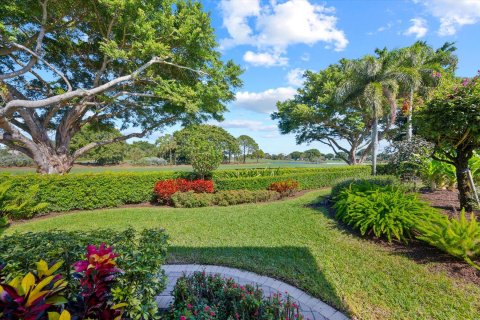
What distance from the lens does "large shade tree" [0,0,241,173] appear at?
28.5 feet

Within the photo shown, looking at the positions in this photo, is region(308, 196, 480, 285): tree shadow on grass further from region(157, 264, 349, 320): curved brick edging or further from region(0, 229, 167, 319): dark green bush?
region(0, 229, 167, 319): dark green bush

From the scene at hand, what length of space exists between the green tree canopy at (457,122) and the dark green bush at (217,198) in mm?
5961

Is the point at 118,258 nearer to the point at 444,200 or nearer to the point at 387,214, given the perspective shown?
the point at 387,214

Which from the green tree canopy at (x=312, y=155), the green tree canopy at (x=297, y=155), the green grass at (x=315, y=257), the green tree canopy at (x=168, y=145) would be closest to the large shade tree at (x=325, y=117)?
the green grass at (x=315, y=257)

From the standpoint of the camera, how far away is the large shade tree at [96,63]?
8.67 metres

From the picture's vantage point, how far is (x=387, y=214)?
14.7 feet

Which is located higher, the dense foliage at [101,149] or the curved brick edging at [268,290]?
the dense foliage at [101,149]

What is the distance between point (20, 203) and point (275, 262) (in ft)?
27.1

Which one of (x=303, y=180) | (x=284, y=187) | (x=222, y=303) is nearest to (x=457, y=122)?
(x=222, y=303)

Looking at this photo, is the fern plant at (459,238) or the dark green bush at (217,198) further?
the dark green bush at (217,198)

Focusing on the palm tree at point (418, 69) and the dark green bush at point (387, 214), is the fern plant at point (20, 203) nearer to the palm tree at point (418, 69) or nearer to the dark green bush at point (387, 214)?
the dark green bush at point (387, 214)

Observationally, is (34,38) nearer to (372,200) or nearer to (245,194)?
(245,194)

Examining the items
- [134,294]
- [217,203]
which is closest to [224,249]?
[134,294]

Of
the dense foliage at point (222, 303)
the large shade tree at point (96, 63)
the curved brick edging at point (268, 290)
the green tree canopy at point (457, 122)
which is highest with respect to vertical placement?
the large shade tree at point (96, 63)
